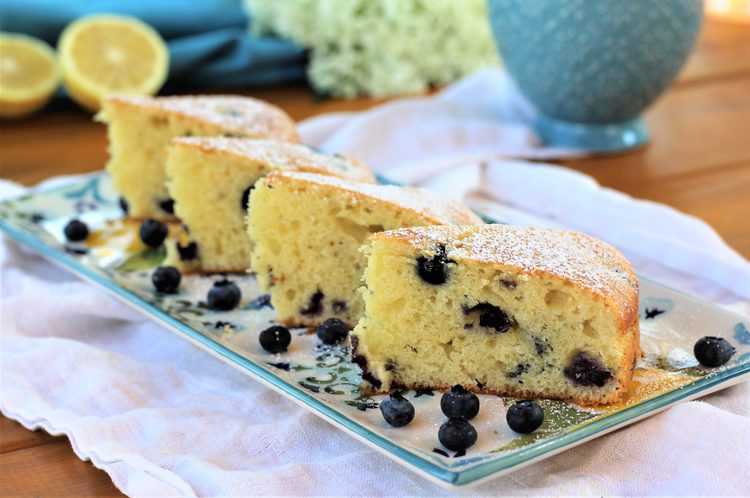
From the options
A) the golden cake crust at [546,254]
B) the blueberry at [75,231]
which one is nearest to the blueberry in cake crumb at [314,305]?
the golden cake crust at [546,254]

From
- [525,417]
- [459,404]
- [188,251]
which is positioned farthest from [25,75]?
[525,417]

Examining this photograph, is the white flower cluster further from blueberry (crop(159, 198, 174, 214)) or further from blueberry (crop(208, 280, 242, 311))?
blueberry (crop(208, 280, 242, 311))

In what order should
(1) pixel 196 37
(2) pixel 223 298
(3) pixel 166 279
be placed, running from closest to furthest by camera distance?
(2) pixel 223 298 < (3) pixel 166 279 < (1) pixel 196 37

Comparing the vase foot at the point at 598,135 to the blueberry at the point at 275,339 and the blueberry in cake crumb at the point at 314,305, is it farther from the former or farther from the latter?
the blueberry at the point at 275,339

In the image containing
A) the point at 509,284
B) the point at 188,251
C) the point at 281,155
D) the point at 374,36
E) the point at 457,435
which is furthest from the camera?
the point at 374,36

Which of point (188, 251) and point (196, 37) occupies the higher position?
point (196, 37)

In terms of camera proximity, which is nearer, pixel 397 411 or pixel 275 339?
pixel 397 411

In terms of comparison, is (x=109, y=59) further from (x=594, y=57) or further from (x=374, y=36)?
(x=594, y=57)
